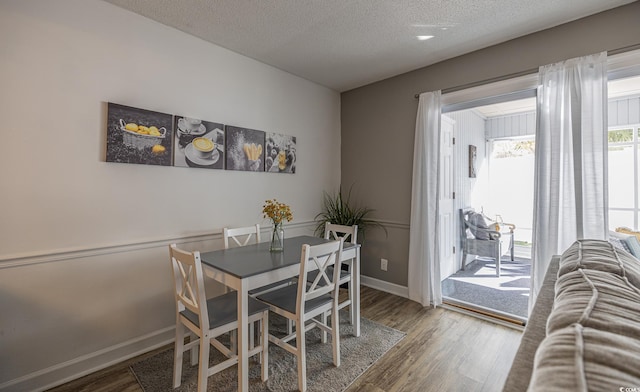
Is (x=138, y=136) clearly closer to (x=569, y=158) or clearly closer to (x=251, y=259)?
(x=251, y=259)

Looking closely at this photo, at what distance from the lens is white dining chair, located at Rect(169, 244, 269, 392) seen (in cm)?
157

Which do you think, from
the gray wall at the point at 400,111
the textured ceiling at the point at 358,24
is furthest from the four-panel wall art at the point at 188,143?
the gray wall at the point at 400,111

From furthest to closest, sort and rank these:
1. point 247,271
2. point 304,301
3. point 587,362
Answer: point 304,301, point 247,271, point 587,362

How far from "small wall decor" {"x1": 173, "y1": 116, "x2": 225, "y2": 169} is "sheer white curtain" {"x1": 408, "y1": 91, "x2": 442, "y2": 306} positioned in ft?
6.88

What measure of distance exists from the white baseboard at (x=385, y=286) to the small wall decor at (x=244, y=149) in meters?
2.00

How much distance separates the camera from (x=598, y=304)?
28.9 inches

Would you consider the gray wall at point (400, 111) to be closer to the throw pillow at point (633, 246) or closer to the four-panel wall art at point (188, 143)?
the four-panel wall art at point (188, 143)

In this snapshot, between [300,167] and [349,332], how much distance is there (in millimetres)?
1917

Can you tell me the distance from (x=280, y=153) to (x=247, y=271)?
176 cm

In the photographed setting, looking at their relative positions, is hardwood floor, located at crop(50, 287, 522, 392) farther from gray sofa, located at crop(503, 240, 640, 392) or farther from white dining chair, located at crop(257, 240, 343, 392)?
gray sofa, located at crop(503, 240, 640, 392)

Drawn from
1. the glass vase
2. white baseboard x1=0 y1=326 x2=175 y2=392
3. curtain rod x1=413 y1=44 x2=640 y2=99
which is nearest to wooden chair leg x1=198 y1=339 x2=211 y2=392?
the glass vase

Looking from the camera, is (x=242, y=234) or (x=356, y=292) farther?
(x=242, y=234)

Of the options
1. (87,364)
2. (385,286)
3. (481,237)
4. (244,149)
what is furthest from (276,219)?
(481,237)

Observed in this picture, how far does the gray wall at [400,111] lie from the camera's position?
2.24 meters
